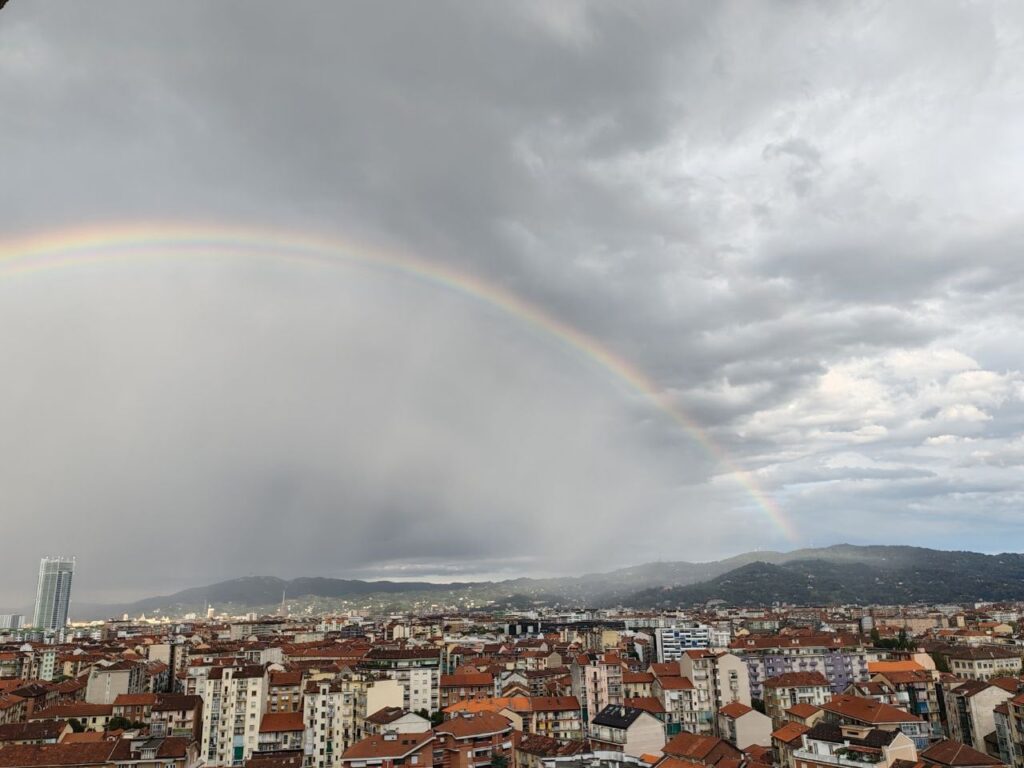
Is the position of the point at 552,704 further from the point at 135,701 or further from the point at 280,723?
the point at 135,701

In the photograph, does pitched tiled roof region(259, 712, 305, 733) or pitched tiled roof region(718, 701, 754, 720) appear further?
pitched tiled roof region(259, 712, 305, 733)

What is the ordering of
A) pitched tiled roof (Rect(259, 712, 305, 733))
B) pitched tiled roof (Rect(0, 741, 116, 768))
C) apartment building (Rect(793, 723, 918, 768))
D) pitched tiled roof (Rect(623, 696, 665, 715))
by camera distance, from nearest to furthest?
apartment building (Rect(793, 723, 918, 768)) → pitched tiled roof (Rect(0, 741, 116, 768)) → pitched tiled roof (Rect(259, 712, 305, 733)) → pitched tiled roof (Rect(623, 696, 665, 715))

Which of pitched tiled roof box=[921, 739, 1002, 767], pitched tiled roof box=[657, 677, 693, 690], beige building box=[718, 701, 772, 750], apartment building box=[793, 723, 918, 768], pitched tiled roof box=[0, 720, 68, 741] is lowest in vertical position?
beige building box=[718, 701, 772, 750]

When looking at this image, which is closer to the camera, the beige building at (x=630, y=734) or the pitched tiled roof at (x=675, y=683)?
the beige building at (x=630, y=734)

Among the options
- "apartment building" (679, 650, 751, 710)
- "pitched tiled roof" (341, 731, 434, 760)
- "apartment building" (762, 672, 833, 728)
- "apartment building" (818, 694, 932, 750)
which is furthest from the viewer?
"apartment building" (679, 650, 751, 710)

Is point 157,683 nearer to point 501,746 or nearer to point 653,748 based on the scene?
point 501,746

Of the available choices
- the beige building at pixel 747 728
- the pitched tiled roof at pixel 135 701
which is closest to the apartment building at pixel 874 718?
the beige building at pixel 747 728

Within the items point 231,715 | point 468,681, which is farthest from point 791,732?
point 231,715

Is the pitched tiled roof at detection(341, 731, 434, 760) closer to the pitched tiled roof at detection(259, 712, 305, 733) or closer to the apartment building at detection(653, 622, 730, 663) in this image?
the pitched tiled roof at detection(259, 712, 305, 733)

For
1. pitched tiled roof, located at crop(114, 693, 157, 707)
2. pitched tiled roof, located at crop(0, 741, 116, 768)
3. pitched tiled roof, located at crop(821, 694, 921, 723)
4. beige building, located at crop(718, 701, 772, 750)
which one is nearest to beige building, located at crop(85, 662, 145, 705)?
pitched tiled roof, located at crop(114, 693, 157, 707)

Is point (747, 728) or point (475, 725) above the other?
point (475, 725)

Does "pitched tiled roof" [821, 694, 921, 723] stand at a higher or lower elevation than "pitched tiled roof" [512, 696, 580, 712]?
higher

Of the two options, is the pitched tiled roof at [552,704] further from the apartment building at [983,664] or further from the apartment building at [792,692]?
the apartment building at [983,664]
